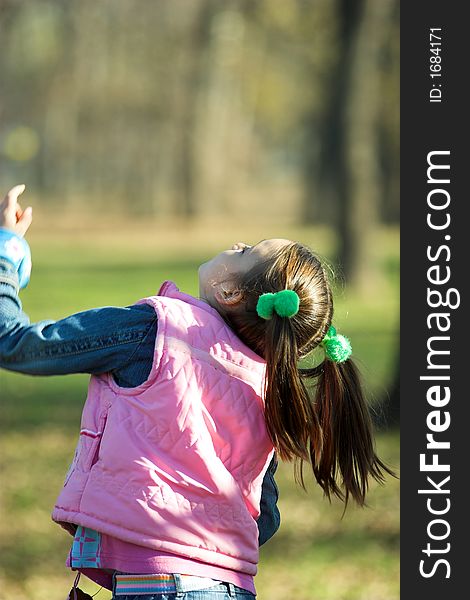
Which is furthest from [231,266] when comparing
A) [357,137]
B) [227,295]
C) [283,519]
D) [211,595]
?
[357,137]

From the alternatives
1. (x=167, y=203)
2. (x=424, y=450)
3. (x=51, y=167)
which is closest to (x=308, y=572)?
(x=424, y=450)

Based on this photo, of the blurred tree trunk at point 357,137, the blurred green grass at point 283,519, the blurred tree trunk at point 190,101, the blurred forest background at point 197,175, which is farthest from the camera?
the blurred tree trunk at point 190,101

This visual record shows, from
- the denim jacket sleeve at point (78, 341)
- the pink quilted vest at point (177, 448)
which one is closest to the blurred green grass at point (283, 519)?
the pink quilted vest at point (177, 448)

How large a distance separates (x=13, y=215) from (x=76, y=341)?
0.32 meters

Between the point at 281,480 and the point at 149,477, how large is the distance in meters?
4.44

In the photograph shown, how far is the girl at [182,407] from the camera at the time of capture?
219cm

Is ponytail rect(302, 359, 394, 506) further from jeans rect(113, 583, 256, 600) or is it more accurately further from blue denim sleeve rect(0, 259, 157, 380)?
blue denim sleeve rect(0, 259, 157, 380)

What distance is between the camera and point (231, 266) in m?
2.36

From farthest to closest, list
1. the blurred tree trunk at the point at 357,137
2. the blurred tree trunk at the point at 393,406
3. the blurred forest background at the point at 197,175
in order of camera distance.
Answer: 1. the blurred tree trunk at the point at 357,137
2. the blurred tree trunk at the point at 393,406
3. the blurred forest background at the point at 197,175

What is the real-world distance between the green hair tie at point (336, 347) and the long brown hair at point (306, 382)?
2 centimetres

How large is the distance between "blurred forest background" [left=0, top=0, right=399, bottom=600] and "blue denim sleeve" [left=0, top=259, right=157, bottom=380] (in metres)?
0.65

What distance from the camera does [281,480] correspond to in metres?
6.53

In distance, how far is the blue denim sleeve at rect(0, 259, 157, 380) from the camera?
7.17ft

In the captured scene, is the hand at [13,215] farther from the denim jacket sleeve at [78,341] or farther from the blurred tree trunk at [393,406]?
the blurred tree trunk at [393,406]
